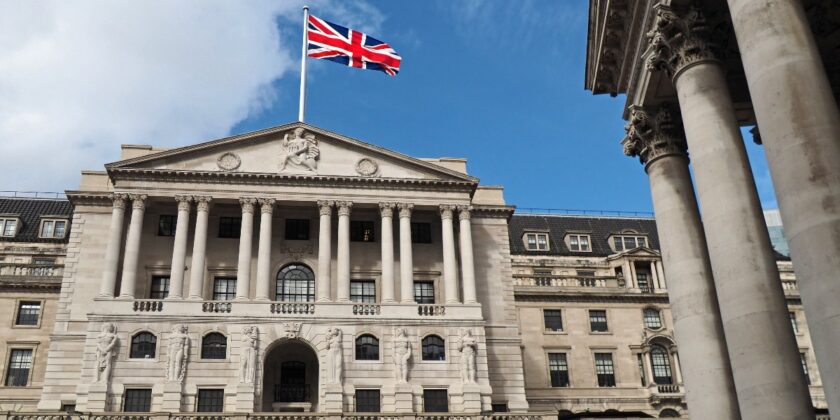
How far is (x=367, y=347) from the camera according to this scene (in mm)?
52406

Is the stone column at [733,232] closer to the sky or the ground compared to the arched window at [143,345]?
closer to the ground

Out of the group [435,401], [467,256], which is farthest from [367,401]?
[467,256]

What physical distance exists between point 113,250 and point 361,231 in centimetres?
1726

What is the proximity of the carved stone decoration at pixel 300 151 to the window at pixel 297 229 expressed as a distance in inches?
158

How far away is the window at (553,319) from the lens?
233 feet

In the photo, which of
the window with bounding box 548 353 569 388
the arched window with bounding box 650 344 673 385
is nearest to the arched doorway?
the window with bounding box 548 353 569 388

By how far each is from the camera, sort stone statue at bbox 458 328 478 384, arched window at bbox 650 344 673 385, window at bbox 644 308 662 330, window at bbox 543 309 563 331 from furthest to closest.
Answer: window at bbox 644 308 662 330
window at bbox 543 309 563 331
arched window at bbox 650 344 673 385
stone statue at bbox 458 328 478 384

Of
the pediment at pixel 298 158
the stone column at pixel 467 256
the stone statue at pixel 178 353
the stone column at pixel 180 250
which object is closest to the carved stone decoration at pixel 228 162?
the pediment at pixel 298 158

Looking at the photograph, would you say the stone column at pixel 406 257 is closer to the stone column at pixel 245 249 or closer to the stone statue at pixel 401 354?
the stone statue at pixel 401 354

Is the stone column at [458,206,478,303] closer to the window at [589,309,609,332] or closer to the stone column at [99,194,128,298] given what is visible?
the window at [589,309,609,332]

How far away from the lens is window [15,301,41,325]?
62.8 m

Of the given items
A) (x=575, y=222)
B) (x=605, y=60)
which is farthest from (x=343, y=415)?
(x=575, y=222)

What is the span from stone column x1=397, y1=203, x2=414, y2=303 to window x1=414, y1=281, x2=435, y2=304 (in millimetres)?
1842

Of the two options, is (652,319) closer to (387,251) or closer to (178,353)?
(387,251)
